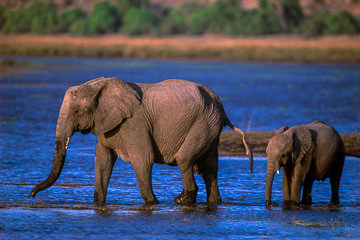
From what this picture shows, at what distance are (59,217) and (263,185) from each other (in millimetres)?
3350

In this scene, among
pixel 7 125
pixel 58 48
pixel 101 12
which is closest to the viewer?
pixel 7 125

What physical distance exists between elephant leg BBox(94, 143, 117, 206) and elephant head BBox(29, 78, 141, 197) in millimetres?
359

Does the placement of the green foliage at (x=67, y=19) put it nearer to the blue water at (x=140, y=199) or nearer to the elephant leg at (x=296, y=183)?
the blue water at (x=140, y=199)

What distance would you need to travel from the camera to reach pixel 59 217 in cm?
837

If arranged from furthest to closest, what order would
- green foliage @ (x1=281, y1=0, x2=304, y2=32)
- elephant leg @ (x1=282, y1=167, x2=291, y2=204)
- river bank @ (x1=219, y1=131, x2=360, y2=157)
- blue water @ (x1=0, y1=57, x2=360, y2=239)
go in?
green foliage @ (x1=281, y1=0, x2=304, y2=32) < river bank @ (x1=219, y1=131, x2=360, y2=157) < elephant leg @ (x1=282, y1=167, x2=291, y2=204) < blue water @ (x1=0, y1=57, x2=360, y2=239)

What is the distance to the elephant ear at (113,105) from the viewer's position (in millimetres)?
8734

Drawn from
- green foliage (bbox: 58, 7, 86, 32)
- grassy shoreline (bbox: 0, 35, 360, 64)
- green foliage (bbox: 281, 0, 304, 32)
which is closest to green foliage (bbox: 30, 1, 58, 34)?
green foliage (bbox: 58, 7, 86, 32)

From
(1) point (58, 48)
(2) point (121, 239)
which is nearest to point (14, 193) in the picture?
(2) point (121, 239)

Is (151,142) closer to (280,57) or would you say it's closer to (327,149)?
(327,149)

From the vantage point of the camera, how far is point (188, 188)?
9.14 meters

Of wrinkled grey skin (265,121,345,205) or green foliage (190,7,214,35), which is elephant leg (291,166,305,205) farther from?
green foliage (190,7,214,35)

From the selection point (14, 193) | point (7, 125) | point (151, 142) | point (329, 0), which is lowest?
point (329, 0)

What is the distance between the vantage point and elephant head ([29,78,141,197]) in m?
8.70

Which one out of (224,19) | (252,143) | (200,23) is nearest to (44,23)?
(200,23)
